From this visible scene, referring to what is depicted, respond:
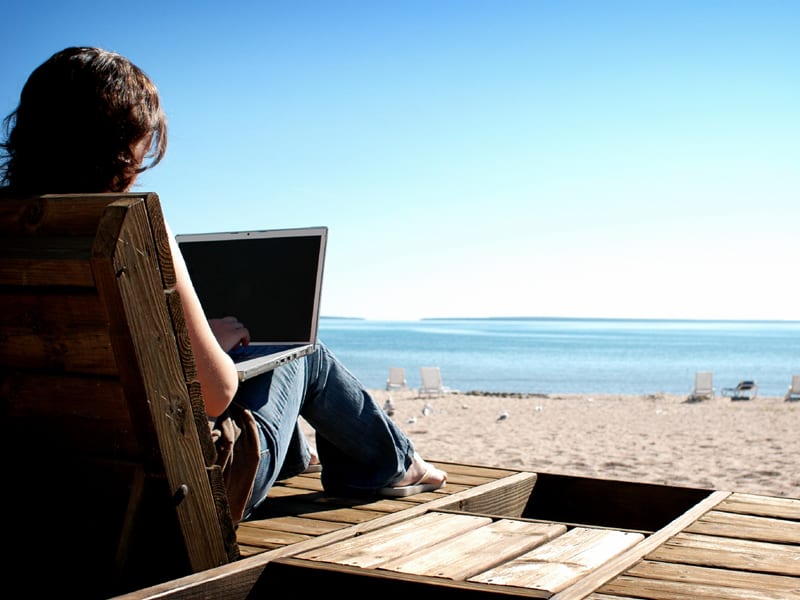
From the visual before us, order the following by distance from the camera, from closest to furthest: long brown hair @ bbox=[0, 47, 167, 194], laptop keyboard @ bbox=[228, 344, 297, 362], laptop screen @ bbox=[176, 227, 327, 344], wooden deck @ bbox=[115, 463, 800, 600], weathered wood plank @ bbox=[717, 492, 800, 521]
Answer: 1. long brown hair @ bbox=[0, 47, 167, 194]
2. wooden deck @ bbox=[115, 463, 800, 600]
3. laptop keyboard @ bbox=[228, 344, 297, 362]
4. laptop screen @ bbox=[176, 227, 327, 344]
5. weathered wood plank @ bbox=[717, 492, 800, 521]

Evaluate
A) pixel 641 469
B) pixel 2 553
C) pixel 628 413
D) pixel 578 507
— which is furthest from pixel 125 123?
pixel 628 413

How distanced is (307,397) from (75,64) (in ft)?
4.36

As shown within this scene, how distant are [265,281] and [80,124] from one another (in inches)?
42.6

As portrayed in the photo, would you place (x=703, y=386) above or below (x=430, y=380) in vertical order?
above

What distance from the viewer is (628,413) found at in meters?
18.9

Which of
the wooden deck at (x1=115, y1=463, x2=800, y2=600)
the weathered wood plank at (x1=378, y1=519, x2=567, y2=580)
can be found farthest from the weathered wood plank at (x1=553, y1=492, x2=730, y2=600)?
the weathered wood plank at (x1=378, y1=519, x2=567, y2=580)

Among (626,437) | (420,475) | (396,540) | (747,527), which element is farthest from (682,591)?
(626,437)

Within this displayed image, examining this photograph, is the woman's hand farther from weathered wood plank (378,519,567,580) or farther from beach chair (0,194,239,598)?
weathered wood plank (378,519,567,580)

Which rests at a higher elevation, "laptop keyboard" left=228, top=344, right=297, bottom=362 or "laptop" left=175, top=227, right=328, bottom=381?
"laptop" left=175, top=227, right=328, bottom=381

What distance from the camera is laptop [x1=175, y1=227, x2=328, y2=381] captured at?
2533 millimetres

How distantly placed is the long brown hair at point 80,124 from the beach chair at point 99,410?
148 mm

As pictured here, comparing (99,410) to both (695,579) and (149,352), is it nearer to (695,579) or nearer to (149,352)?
(149,352)

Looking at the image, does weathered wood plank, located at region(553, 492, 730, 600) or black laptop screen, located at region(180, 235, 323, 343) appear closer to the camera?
weathered wood plank, located at region(553, 492, 730, 600)

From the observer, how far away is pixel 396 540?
7.45ft
